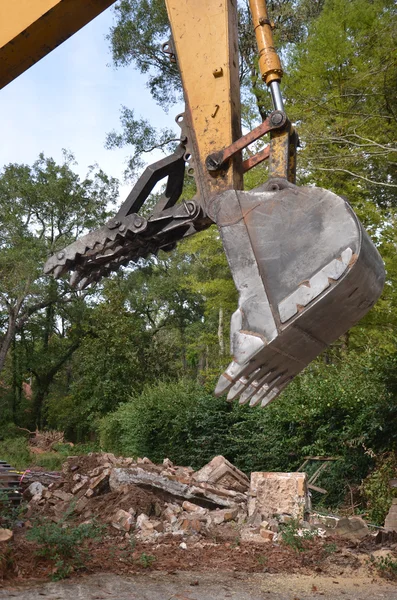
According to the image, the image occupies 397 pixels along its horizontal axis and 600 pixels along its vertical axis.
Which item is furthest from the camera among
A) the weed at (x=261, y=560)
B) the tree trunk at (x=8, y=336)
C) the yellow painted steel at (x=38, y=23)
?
the tree trunk at (x=8, y=336)

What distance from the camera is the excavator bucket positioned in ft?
10.4

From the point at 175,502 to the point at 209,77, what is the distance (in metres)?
7.56

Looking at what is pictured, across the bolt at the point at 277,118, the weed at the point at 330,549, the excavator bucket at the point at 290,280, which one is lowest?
the weed at the point at 330,549

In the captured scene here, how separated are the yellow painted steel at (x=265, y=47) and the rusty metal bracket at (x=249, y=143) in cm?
31

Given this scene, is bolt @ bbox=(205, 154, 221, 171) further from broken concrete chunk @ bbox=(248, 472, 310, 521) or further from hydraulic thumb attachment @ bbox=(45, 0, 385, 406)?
broken concrete chunk @ bbox=(248, 472, 310, 521)

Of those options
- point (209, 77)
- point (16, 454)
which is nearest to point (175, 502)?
point (209, 77)

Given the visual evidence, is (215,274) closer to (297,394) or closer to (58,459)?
(58,459)

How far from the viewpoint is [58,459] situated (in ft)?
66.2

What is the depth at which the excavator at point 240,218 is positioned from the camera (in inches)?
126

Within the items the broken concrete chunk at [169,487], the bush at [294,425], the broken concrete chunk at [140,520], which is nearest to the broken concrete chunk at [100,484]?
the broken concrete chunk at [169,487]

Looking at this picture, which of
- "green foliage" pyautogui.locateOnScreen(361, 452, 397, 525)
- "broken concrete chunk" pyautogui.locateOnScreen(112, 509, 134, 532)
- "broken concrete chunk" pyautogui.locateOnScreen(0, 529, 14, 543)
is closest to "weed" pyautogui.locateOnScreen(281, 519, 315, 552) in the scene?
"broken concrete chunk" pyautogui.locateOnScreen(112, 509, 134, 532)

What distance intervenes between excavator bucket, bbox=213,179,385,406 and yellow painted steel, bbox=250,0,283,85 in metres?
0.80

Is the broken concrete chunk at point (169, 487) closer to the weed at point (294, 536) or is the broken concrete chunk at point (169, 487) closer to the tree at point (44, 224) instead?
the weed at point (294, 536)

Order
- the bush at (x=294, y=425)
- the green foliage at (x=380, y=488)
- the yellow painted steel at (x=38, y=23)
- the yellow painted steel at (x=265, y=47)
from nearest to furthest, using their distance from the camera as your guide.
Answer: the yellow painted steel at (x=265, y=47), the yellow painted steel at (x=38, y=23), the green foliage at (x=380, y=488), the bush at (x=294, y=425)
